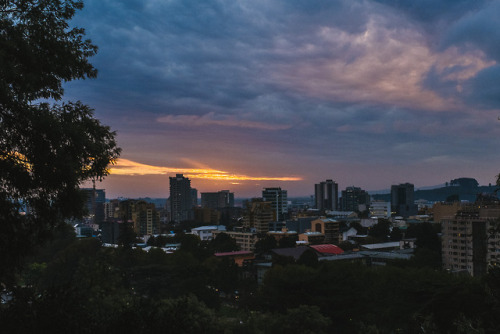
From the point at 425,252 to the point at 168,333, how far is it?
43.4 m

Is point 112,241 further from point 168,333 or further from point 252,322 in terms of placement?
point 168,333

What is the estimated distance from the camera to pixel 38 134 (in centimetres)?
687

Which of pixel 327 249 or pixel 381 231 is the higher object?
pixel 381 231

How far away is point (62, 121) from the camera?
7172mm

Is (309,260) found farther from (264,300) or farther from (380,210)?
(380,210)

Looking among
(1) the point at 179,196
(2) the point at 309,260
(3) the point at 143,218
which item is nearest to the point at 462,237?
(2) the point at 309,260

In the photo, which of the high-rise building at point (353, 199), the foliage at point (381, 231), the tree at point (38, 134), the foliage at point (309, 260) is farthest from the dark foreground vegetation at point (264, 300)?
the high-rise building at point (353, 199)

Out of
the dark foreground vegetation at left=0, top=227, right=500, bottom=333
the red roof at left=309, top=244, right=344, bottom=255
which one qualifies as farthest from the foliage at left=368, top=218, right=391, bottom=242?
the dark foreground vegetation at left=0, top=227, right=500, bottom=333

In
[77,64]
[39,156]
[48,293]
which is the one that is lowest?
[48,293]

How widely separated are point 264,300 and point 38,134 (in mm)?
24491

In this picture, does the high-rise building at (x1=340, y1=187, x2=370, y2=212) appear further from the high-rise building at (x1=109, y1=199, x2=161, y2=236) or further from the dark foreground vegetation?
the dark foreground vegetation

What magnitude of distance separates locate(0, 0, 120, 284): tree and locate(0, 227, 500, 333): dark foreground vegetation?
844 mm

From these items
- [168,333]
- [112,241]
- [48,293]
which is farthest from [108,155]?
[112,241]

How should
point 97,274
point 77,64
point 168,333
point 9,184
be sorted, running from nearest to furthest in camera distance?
1. point 168,333
2. point 9,184
3. point 77,64
4. point 97,274
